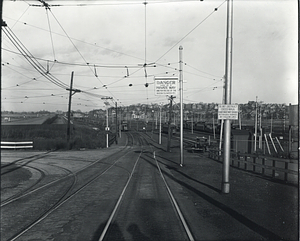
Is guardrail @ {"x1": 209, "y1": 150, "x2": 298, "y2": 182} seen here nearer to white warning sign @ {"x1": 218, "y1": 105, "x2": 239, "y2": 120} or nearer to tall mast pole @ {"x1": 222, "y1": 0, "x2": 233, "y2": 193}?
tall mast pole @ {"x1": 222, "y1": 0, "x2": 233, "y2": 193}

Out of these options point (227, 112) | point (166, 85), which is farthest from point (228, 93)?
point (166, 85)

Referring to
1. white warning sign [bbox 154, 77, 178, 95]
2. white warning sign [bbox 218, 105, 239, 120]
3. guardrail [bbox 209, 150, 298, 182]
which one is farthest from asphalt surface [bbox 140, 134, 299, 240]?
white warning sign [bbox 154, 77, 178, 95]

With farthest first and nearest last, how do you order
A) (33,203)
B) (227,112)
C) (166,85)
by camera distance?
(166,85) → (227,112) → (33,203)

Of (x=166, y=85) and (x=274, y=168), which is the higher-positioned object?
(x=166, y=85)

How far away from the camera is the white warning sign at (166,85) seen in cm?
1834

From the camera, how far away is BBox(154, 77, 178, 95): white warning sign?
60.2 ft

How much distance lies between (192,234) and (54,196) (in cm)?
595

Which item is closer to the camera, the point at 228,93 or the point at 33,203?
Result: the point at 33,203

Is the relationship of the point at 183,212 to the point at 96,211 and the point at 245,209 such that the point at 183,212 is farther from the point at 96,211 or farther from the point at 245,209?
the point at 96,211

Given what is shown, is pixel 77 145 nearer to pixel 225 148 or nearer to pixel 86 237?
pixel 225 148

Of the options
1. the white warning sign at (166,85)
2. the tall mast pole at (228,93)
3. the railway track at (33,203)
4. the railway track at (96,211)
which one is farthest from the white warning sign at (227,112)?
the white warning sign at (166,85)

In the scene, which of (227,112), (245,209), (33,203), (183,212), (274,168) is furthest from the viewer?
(274,168)

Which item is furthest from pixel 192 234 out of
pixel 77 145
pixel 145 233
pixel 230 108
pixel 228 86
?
pixel 77 145

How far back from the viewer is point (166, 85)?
18531mm
